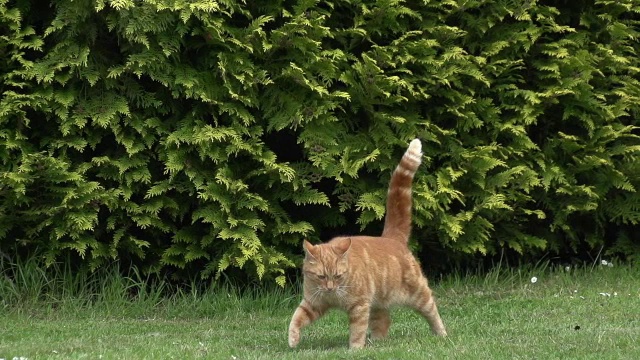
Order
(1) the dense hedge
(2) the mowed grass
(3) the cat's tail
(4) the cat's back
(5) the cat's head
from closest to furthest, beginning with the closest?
(2) the mowed grass < (5) the cat's head < (4) the cat's back < (3) the cat's tail < (1) the dense hedge


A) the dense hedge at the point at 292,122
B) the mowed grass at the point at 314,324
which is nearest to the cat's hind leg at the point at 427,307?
the mowed grass at the point at 314,324

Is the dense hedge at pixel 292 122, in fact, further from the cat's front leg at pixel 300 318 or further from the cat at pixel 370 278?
the cat's front leg at pixel 300 318

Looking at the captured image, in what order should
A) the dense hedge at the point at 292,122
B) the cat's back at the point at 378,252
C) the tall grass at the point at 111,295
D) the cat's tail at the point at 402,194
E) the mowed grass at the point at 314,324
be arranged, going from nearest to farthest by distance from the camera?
the mowed grass at the point at 314,324, the cat's back at the point at 378,252, the cat's tail at the point at 402,194, the dense hedge at the point at 292,122, the tall grass at the point at 111,295

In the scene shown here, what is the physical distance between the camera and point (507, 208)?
32.6ft

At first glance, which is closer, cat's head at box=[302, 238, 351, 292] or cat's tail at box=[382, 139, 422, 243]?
cat's head at box=[302, 238, 351, 292]

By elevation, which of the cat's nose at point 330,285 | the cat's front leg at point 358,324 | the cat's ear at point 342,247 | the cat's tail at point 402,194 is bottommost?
the cat's front leg at point 358,324

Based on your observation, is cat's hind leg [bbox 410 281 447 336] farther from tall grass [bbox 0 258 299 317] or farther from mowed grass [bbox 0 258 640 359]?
tall grass [bbox 0 258 299 317]

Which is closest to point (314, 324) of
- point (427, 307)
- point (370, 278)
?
point (427, 307)

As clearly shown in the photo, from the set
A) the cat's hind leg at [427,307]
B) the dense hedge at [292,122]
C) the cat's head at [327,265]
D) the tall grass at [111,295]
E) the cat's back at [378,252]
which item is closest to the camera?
the cat's head at [327,265]

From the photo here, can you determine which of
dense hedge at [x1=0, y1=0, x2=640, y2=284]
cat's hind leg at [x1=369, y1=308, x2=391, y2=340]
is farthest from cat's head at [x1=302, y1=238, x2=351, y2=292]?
dense hedge at [x1=0, y1=0, x2=640, y2=284]

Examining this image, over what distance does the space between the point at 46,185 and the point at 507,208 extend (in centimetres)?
424

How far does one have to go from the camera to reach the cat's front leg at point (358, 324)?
7.26 meters

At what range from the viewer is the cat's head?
718cm

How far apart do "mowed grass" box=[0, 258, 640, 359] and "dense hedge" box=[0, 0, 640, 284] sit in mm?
335
